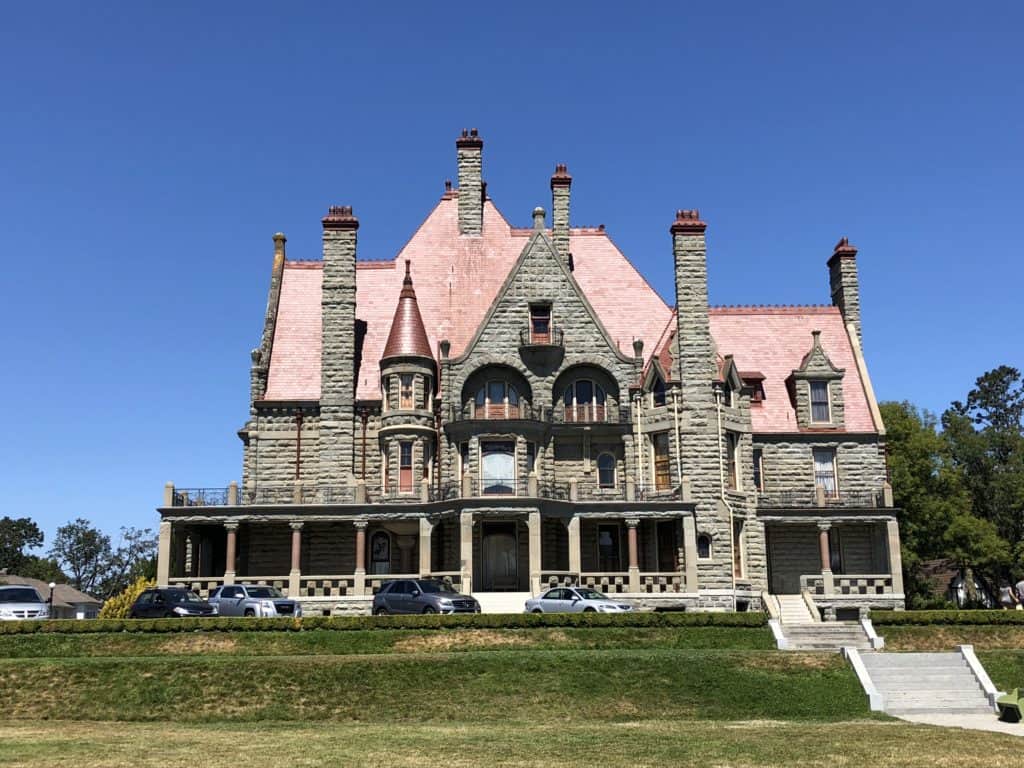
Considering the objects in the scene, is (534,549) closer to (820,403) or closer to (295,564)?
(295,564)

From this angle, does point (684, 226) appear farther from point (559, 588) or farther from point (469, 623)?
point (469, 623)

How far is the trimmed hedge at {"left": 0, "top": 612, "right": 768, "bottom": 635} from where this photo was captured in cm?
3400

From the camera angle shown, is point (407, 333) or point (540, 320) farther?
point (540, 320)

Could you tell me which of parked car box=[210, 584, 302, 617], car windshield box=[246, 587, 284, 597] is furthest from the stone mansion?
parked car box=[210, 584, 302, 617]

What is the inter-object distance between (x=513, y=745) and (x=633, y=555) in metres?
24.4

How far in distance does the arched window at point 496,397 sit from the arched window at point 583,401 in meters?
2.41

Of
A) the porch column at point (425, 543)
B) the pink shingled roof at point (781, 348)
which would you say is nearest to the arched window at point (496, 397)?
the porch column at point (425, 543)

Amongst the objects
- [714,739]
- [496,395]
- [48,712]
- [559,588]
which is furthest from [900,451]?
[48,712]

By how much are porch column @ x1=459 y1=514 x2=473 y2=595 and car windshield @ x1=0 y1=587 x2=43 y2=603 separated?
15851 millimetres

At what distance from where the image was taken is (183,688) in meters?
27.1

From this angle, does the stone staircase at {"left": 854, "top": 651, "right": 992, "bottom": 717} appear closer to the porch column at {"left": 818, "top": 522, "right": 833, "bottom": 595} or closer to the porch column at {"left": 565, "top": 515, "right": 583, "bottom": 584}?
the porch column at {"left": 565, "top": 515, "right": 583, "bottom": 584}

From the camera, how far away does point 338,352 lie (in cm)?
4953

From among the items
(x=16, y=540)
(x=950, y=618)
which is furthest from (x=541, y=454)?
(x=16, y=540)

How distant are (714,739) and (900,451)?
4211cm
